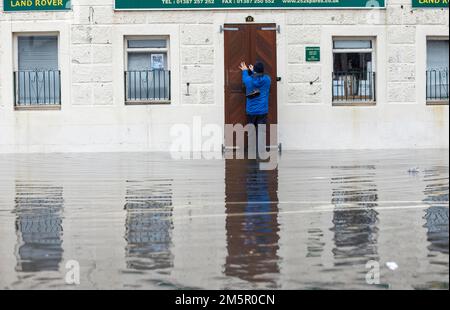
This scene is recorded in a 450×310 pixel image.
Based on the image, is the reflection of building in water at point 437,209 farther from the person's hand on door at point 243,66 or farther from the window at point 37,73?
the window at point 37,73

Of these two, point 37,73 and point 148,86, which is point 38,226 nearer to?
point 148,86

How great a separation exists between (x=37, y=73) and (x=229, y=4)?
4.31 m

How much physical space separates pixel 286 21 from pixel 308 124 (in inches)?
86.8

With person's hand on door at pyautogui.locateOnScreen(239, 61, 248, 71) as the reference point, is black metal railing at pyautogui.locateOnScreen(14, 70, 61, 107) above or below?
below

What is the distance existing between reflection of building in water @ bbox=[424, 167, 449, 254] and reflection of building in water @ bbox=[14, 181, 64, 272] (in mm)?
3098

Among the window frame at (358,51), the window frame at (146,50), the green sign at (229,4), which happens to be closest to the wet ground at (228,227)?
the window frame at (146,50)

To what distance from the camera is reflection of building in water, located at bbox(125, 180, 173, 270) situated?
8758 millimetres

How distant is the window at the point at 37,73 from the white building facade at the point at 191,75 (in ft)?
0.07

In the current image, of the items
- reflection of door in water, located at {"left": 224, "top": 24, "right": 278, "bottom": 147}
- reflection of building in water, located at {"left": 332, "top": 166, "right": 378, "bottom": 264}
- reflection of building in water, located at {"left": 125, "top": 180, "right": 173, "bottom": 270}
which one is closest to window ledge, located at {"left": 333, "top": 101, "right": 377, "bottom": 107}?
reflection of door in water, located at {"left": 224, "top": 24, "right": 278, "bottom": 147}

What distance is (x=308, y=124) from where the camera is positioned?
23734 millimetres

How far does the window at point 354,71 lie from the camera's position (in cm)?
2405

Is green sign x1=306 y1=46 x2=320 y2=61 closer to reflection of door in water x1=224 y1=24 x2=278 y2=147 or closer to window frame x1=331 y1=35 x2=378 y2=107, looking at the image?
window frame x1=331 y1=35 x2=378 y2=107

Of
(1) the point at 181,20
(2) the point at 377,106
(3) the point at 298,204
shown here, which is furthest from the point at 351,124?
(3) the point at 298,204

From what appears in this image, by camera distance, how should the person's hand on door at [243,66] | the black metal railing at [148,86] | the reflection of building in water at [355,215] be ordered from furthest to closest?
the black metal railing at [148,86]
the person's hand on door at [243,66]
the reflection of building in water at [355,215]
